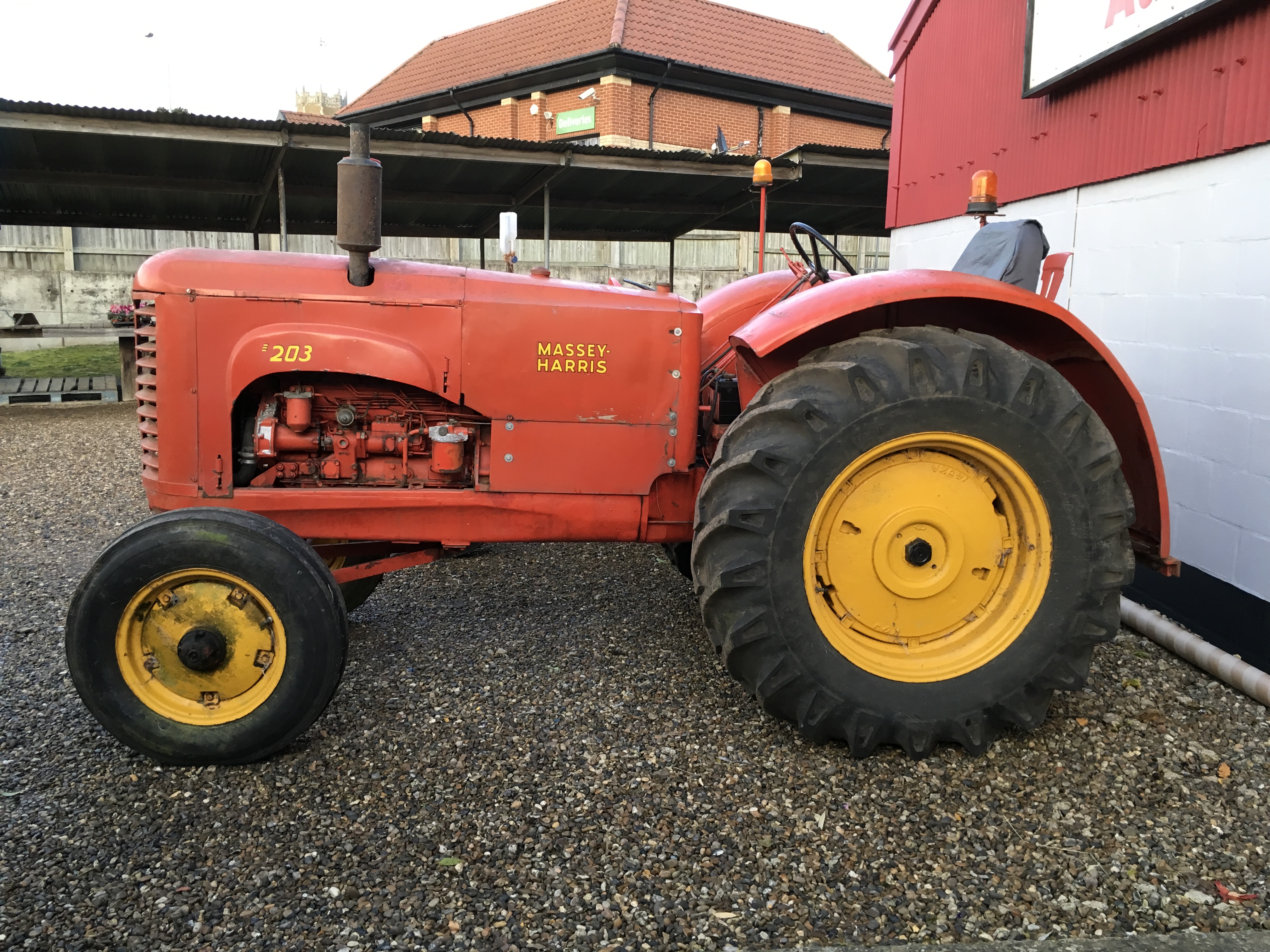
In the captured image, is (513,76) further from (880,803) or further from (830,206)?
(880,803)

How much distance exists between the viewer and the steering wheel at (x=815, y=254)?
3133 mm

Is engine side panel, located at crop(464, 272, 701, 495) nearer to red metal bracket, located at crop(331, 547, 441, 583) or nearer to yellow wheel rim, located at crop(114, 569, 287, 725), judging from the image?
red metal bracket, located at crop(331, 547, 441, 583)

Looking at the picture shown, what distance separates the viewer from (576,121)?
842 inches

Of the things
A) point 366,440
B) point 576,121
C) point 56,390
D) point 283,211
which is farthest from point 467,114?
point 366,440

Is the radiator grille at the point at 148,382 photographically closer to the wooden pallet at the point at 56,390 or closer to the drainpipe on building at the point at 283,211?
the drainpipe on building at the point at 283,211

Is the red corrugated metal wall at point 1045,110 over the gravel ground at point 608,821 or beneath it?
over

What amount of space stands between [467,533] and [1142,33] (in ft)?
11.9

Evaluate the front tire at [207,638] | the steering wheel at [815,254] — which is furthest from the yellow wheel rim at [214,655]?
the steering wheel at [815,254]

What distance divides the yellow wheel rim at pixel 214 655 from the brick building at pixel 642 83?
18762mm

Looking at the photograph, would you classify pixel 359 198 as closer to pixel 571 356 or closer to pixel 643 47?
pixel 571 356

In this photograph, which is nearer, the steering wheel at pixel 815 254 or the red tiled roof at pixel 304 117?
the steering wheel at pixel 815 254

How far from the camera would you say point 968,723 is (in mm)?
2566

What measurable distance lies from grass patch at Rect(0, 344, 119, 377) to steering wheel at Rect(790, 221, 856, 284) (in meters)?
11.3

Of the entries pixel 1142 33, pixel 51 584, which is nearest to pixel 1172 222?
pixel 1142 33
